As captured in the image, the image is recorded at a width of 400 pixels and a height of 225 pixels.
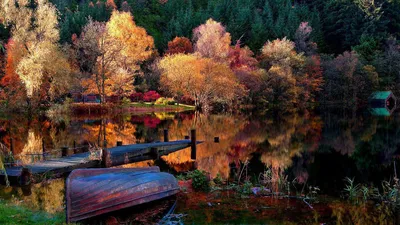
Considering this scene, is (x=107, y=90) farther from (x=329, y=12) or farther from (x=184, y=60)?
(x=329, y=12)


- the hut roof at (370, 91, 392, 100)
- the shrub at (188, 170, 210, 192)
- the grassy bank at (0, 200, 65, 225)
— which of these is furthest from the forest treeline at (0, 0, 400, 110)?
the grassy bank at (0, 200, 65, 225)

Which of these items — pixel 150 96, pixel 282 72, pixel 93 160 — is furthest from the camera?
pixel 150 96

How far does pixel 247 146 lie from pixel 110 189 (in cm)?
1579

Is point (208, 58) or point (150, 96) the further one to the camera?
point (150, 96)

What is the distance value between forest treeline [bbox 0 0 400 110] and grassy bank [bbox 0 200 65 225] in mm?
24016

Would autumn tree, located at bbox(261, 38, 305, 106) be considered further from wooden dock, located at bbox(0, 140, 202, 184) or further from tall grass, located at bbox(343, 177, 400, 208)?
tall grass, located at bbox(343, 177, 400, 208)

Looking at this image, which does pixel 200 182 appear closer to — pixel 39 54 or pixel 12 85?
pixel 39 54

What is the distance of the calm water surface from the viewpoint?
54.4 feet

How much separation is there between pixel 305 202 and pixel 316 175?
476 cm

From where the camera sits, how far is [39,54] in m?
42.7

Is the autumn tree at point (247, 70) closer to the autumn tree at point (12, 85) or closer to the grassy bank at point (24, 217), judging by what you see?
the autumn tree at point (12, 85)

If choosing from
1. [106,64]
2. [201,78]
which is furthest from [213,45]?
[106,64]

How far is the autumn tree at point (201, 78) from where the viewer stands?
2023 inches

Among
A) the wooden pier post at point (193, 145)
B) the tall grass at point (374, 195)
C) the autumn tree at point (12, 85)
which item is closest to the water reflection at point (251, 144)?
the wooden pier post at point (193, 145)
